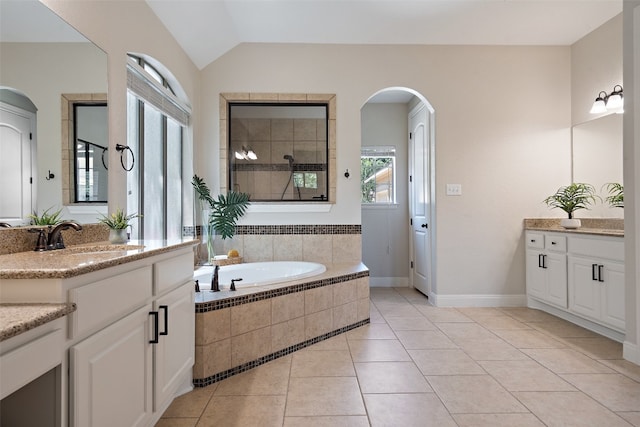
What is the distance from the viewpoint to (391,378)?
2.10 m

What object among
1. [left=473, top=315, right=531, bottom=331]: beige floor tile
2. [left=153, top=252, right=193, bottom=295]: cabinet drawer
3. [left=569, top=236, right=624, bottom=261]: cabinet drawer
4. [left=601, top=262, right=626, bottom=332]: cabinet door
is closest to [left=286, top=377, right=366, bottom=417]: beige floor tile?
[left=153, top=252, right=193, bottom=295]: cabinet drawer

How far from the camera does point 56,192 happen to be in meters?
1.58

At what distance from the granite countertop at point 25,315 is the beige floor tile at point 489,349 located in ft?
7.71

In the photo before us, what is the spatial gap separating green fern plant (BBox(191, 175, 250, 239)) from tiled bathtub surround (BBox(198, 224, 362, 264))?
18 cm

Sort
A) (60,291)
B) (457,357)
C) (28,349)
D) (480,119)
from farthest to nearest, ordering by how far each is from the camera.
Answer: (480,119), (457,357), (60,291), (28,349)

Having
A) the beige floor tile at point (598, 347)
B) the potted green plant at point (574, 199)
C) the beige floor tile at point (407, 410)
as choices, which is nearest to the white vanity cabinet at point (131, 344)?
the beige floor tile at point (407, 410)

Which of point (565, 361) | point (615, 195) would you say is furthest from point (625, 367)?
point (615, 195)

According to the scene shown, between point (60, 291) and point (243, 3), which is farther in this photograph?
point (243, 3)

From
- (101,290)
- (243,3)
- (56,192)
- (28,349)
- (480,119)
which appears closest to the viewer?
(28,349)

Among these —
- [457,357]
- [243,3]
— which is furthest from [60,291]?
[243,3]

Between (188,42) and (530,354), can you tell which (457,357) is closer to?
(530,354)

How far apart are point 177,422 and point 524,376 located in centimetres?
193

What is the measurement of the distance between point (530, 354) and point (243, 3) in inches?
A: 137

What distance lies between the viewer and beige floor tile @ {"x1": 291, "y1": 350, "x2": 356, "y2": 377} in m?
2.17
